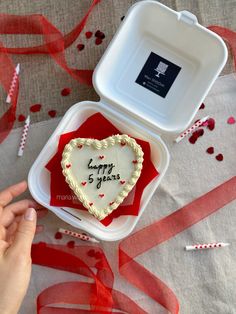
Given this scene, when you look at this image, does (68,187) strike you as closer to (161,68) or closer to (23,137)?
(23,137)

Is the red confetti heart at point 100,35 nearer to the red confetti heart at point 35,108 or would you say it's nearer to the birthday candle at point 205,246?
the red confetti heart at point 35,108

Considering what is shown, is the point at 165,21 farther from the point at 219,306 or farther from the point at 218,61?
the point at 219,306

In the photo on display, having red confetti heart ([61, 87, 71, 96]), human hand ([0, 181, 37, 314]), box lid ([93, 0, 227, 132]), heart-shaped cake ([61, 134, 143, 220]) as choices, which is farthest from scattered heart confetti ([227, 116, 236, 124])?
human hand ([0, 181, 37, 314])

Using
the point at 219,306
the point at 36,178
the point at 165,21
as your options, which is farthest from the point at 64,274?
the point at 165,21

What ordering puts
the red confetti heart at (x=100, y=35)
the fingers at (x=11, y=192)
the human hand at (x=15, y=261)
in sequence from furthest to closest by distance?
the red confetti heart at (x=100, y=35) → the fingers at (x=11, y=192) → the human hand at (x=15, y=261)

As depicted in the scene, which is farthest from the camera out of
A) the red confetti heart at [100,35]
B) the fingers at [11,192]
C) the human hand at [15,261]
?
the red confetti heart at [100,35]

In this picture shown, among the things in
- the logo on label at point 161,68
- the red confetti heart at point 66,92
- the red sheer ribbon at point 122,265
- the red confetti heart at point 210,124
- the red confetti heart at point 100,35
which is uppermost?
the logo on label at point 161,68

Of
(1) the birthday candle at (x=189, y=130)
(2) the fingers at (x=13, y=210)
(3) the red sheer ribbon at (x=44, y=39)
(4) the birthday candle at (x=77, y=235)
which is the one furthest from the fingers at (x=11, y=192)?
(1) the birthday candle at (x=189, y=130)

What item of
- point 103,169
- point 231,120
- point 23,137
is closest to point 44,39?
point 23,137
